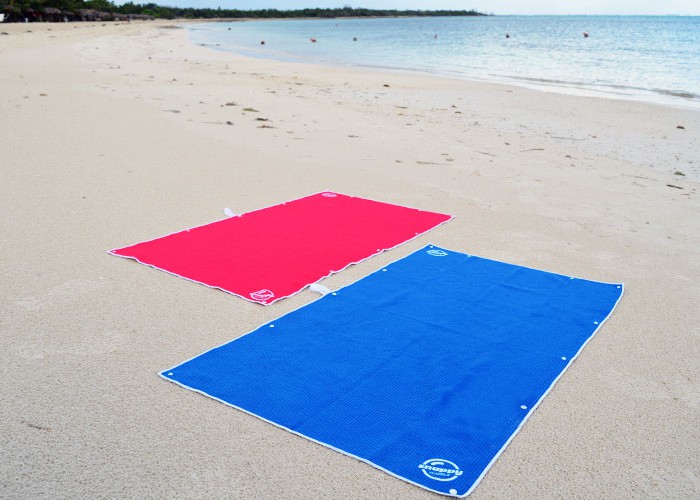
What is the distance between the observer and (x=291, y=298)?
9.89 ft

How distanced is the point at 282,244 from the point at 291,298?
0.73 metres

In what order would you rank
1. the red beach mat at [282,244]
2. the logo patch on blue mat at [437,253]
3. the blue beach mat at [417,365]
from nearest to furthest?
the blue beach mat at [417,365], the red beach mat at [282,244], the logo patch on blue mat at [437,253]

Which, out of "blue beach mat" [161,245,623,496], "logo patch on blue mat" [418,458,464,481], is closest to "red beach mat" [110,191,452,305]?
"blue beach mat" [161,245,623,496]

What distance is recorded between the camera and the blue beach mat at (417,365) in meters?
1.99

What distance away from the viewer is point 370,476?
6.03 ft

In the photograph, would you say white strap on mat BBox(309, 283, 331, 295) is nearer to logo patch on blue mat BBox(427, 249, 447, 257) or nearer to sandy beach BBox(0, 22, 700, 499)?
sandy beach BBox(0, 22, 700, 499)

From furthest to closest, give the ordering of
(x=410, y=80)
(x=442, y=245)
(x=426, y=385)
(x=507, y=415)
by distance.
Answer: (x=410, y=80)
(x=442, y=245)
(x=426, y=385)
(x=507, y=415)

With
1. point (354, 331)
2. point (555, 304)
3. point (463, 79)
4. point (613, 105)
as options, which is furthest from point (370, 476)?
point (463, 79)

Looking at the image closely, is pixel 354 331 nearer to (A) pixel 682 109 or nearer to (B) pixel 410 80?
(A) pixel 682 109

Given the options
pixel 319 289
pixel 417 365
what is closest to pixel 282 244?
pixel 319 289

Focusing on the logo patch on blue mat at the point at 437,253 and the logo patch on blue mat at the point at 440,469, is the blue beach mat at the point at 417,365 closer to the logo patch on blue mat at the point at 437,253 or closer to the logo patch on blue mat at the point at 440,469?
the logo patch on blue mat at the point at 440,469

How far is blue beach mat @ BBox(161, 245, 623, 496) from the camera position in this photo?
1991 millimetres

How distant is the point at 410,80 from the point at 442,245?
10402 mm

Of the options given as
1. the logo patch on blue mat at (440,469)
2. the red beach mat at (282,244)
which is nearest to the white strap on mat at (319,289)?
the red beach mat at (282,244)
